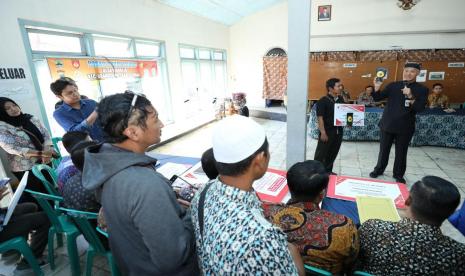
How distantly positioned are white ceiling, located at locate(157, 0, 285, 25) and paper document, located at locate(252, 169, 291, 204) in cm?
511

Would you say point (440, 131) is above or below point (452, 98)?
below

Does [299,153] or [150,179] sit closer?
[150,179]

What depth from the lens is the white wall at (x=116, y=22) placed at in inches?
117

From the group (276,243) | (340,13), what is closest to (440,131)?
(340,13)

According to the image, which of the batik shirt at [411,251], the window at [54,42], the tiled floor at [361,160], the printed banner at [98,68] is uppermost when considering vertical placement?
the window at [54,42]

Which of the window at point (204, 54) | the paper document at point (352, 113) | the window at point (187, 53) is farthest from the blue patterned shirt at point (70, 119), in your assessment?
the window at point (204, 54)

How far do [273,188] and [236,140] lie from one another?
1.12 meters

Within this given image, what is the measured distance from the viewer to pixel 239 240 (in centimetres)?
65

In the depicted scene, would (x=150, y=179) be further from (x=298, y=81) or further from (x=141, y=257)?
(x=298, y=81)

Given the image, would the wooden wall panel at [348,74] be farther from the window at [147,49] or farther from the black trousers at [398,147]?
the window at [147,49]

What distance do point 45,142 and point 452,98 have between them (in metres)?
7.95

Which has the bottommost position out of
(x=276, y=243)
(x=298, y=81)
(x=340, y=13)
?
(x=276, y=243)

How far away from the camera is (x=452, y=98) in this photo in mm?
5914

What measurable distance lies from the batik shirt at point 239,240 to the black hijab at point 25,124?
8.26 ft
